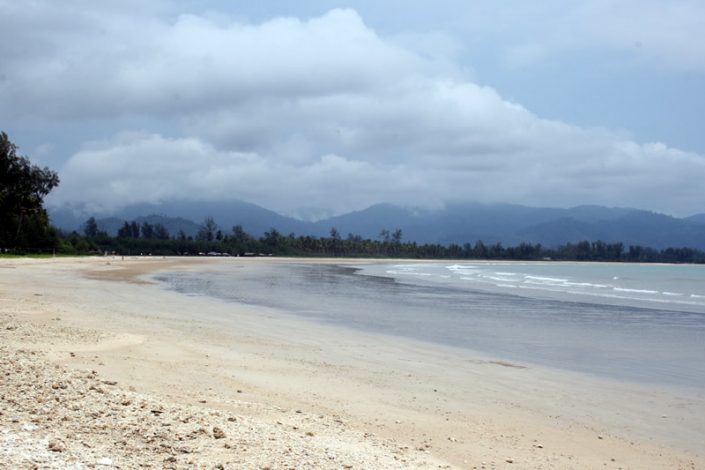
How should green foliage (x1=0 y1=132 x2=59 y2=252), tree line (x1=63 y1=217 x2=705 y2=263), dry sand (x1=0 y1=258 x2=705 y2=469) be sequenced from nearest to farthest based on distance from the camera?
1. dry sand (x1=0 y1=258 x2=705 y2=469)
2. green foliage (x1=0 y1=132 x2=59 y2=252)
3. tree line (x1=63 y1=217 x2=705 y2=263)

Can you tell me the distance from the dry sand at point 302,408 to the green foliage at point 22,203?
66.3 metres

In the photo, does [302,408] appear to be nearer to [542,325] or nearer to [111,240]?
[542,325]

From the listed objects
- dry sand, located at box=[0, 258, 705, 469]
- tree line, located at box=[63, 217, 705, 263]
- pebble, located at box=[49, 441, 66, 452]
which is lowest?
dry sand, located at box=[0, 258, 705, 469]

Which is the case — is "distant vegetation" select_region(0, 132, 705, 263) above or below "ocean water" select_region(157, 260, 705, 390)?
above

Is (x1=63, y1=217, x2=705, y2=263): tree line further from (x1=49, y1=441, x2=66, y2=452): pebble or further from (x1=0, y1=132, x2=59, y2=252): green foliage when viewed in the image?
(x1=49, y1=441, x2=66, y2=452): pebble

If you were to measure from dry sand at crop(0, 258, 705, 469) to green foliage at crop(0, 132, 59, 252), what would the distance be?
6628 centimetres

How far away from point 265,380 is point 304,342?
4832 millimetres

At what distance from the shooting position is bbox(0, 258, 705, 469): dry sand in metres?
5.62

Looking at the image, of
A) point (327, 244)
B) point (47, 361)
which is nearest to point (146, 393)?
point (47, 361)

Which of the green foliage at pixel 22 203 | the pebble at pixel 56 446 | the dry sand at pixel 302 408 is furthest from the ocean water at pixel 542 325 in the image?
the green foliage at pixel 22 203

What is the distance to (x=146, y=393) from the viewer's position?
754 centimetres

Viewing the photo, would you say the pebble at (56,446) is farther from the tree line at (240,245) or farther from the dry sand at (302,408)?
the tree line at (240,245)

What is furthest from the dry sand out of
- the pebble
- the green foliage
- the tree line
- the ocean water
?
the tree line

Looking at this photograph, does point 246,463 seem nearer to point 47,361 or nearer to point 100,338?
point 47,361
